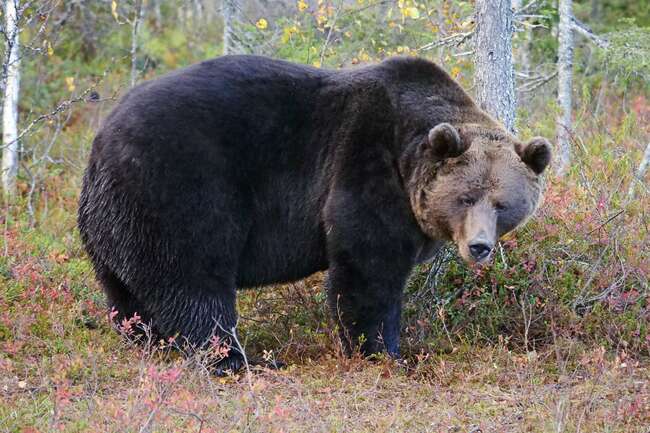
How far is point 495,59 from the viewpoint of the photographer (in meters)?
7.93

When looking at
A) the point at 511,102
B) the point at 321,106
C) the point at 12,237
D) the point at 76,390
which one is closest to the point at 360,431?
the point at 76,390

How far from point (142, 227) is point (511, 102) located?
3.65 meters

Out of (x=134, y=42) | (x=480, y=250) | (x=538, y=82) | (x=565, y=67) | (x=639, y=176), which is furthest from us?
(x=134, y=42)

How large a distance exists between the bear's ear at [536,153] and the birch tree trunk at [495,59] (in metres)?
1.53

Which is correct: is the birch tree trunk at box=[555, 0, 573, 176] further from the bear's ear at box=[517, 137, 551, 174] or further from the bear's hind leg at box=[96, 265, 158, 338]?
the bear's hind leg at box=[96, 265, 158, 338]

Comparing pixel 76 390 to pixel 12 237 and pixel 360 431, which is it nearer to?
pixel 360 431

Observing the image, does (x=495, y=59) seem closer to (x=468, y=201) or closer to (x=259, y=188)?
(x=468, y=201)

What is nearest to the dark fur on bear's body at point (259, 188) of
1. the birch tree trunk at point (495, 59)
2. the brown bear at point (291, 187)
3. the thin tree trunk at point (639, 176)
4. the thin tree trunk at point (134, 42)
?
the brown bear at point (291, 187)

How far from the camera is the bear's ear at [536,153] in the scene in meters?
6.39

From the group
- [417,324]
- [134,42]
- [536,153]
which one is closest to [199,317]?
[417,324]

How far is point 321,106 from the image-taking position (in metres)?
6.89

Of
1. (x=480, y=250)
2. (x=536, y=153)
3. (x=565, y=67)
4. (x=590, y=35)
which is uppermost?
(x=536, y=153)

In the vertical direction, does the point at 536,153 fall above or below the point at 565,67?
above

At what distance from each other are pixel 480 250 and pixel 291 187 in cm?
158
